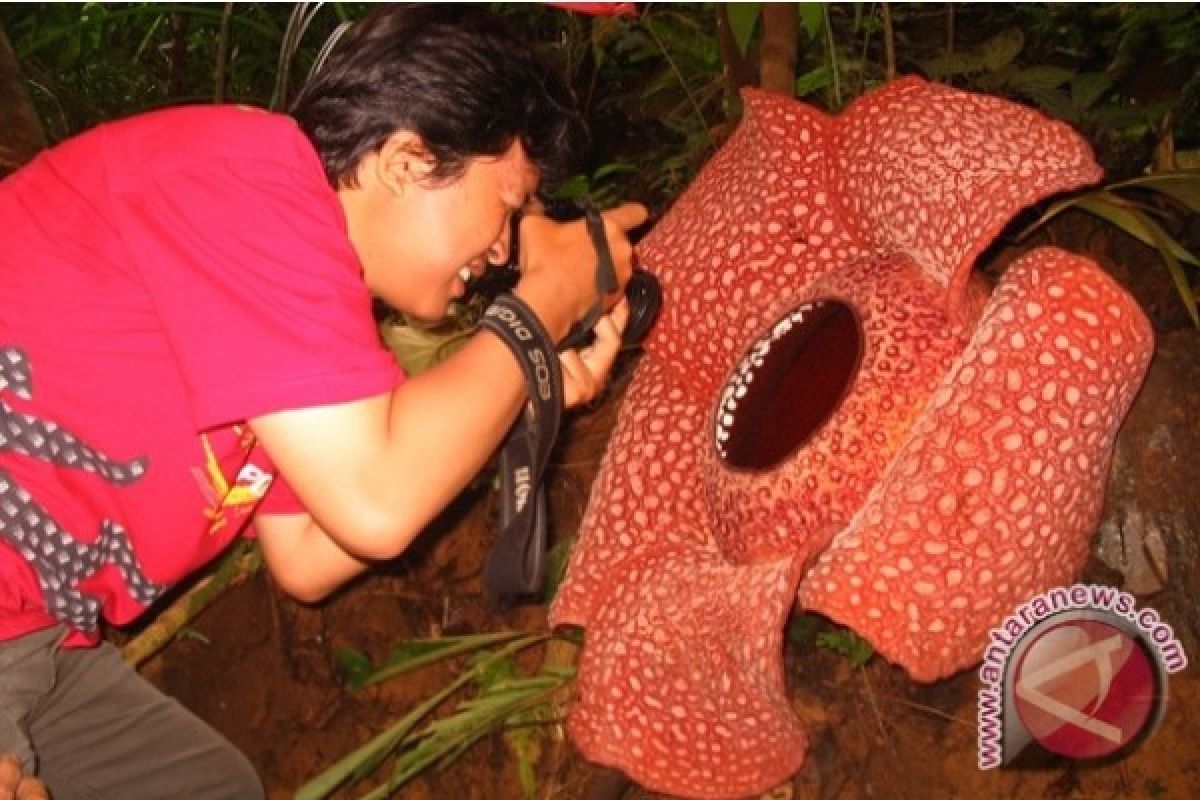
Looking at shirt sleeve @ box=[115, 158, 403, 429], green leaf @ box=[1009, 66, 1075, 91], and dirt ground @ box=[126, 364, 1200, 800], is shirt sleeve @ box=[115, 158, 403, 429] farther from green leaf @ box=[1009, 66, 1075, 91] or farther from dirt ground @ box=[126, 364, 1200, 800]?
green leaf @ box=[1009, 66, 1075, 91]

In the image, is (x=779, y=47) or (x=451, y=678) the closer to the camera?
(x=779, y=47)

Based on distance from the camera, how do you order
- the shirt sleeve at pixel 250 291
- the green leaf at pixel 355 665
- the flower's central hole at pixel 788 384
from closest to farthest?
the shirt sleeve at pixel 250 291, the flower's central hole at pixel 788 384, the green leaf at pixel 355 665

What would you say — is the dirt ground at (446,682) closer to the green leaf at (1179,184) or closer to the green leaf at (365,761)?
the green leaf at (365,761)

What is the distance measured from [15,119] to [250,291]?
1271mm

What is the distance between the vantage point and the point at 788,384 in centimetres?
121

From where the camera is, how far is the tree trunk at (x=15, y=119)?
1913 millimetres

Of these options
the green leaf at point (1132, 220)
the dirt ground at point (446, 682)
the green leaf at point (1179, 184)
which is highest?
the green leaf at point (1179, 184)

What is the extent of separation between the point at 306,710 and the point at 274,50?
1520 millimetres

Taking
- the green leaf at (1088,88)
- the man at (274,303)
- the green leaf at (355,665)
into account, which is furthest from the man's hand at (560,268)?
the green leaf at (355,665)

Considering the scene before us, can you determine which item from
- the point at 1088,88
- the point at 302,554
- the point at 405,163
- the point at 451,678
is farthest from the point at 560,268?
the point at 451,678

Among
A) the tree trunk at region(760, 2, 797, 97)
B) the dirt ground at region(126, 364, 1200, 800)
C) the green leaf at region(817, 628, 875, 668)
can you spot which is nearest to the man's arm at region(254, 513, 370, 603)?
the dirt ground at region(126, 364, 1200, 800)

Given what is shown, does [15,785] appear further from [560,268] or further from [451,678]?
[451,678]

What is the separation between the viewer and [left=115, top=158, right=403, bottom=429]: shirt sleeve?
2.94 ft

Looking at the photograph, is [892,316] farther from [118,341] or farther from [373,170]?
[118,341]
